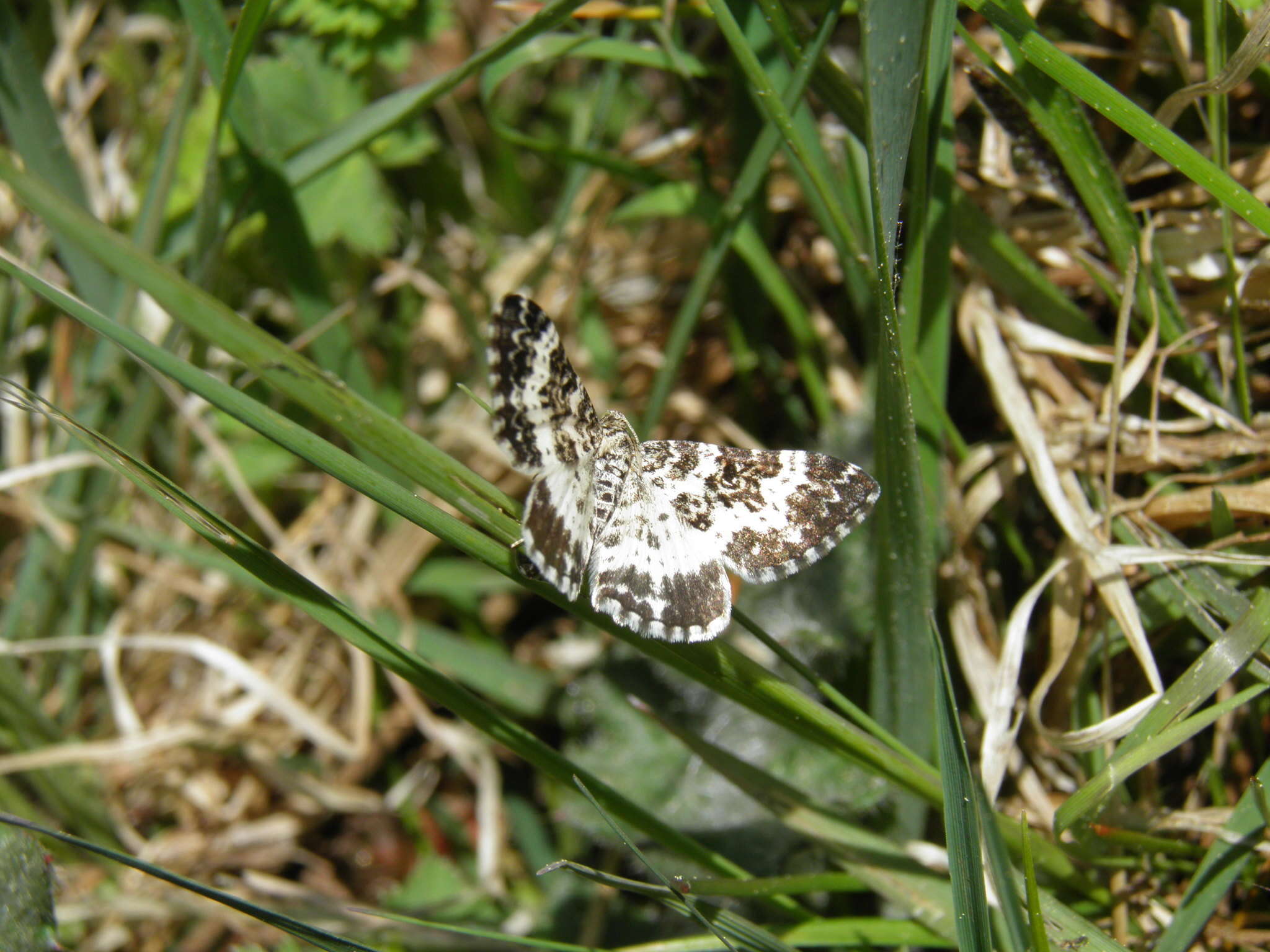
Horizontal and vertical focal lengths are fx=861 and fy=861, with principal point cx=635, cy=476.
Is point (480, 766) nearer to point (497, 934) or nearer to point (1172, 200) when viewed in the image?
point (497, 934)

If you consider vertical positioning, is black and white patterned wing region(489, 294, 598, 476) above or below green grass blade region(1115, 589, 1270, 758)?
below

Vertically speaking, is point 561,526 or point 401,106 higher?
point 401,106

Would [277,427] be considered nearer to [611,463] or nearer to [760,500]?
[611,463]

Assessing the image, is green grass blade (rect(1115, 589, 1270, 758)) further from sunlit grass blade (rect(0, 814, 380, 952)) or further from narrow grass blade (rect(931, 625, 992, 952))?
sunlit grass blade (rect(0, 814, 380, 952))

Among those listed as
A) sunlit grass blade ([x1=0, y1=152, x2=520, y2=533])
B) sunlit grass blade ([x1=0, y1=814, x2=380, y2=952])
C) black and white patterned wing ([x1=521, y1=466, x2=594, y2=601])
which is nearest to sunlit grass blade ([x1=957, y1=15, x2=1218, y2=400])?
black and white patterned wing ([x1=521, y1=466, x2=594, y2=601])

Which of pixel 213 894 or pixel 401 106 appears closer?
pixel 213 894

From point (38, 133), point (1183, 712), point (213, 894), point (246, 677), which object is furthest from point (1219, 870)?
point (38, 133)
